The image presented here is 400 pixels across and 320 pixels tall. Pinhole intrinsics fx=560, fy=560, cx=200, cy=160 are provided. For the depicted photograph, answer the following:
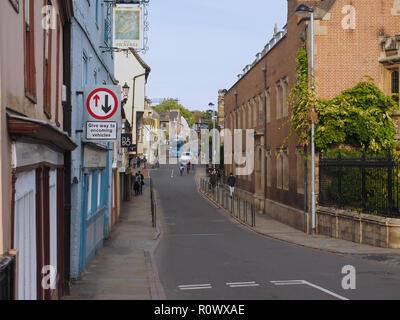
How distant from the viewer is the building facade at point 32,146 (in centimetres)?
589

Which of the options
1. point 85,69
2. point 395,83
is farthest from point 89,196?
point 395,83

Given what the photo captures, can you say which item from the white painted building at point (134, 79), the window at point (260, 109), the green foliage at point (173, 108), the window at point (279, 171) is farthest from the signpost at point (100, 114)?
the green foliage at point (173, 108)

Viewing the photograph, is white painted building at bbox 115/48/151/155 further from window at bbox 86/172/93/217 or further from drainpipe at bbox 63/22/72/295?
drainpipe at bbox 63/22/72/295

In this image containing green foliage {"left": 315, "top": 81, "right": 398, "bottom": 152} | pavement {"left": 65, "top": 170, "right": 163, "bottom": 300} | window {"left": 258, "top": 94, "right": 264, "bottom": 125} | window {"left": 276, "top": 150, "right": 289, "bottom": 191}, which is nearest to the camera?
pavement {"left": 65, "top": 170, "right": 163, "bottom": 300}

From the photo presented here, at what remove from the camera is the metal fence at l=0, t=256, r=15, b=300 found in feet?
17.5

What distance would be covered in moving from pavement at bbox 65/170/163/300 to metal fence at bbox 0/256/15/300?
6095 millimetres

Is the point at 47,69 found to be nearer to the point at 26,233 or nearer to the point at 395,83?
the point at 26,233

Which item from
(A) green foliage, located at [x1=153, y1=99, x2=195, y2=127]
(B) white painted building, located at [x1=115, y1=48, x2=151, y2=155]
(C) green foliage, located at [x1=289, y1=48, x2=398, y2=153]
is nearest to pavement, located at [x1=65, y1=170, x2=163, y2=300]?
(C) green foliage, located at [x1=289, y1=48, x2=398, y2=153]

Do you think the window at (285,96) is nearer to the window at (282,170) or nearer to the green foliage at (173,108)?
the window at (282,170)

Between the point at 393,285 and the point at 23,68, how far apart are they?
375 inches

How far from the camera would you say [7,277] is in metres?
5.53

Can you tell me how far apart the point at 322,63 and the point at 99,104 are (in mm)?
13003
